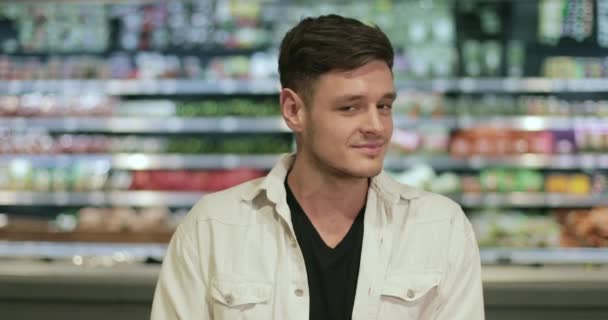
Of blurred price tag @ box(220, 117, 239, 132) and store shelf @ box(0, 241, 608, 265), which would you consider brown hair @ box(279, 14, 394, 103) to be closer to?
store shelf @ box(0, 241, 608, 265)

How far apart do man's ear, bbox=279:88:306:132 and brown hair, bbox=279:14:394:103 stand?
0.03m

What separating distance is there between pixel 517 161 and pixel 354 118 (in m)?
4.43

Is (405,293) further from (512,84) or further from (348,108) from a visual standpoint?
(512,84)

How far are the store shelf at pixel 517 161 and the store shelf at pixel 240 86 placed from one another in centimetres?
49

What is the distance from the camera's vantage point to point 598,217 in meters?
4.53

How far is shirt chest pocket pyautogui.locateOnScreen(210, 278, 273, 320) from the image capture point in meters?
1.96

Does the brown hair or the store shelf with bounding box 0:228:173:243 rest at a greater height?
the brown hair

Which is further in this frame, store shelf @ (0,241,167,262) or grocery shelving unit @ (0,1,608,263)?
grocery shelving unit @ (0,1,608,263)

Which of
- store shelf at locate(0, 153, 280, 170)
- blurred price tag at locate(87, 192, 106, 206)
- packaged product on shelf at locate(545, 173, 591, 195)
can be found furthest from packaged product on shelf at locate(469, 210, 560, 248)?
blurred price tag at locate(87, 192, 106, 206)

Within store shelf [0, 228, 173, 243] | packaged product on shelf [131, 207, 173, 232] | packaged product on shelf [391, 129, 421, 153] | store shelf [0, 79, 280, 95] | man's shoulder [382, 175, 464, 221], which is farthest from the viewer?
store shelf [0, 79, 280, 95]

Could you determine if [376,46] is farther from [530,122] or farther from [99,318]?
[530,122]

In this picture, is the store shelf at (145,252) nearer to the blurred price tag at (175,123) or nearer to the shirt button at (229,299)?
the blurred price tag at (175,123)

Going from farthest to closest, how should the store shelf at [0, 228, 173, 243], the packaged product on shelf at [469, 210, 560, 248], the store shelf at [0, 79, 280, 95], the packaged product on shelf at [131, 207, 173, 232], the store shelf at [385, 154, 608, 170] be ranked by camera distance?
the store shelf at [0, 79, 280, 95], the store shelf at [385, 154, 608, 170], the packaged product on shelf at [469, 210, 560, 248], the packaged product on shelf at [131, 207, 173, 232], the store shelf at [0, 228, 173, 243]

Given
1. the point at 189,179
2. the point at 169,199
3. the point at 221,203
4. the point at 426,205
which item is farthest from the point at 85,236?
the point at 426,205
